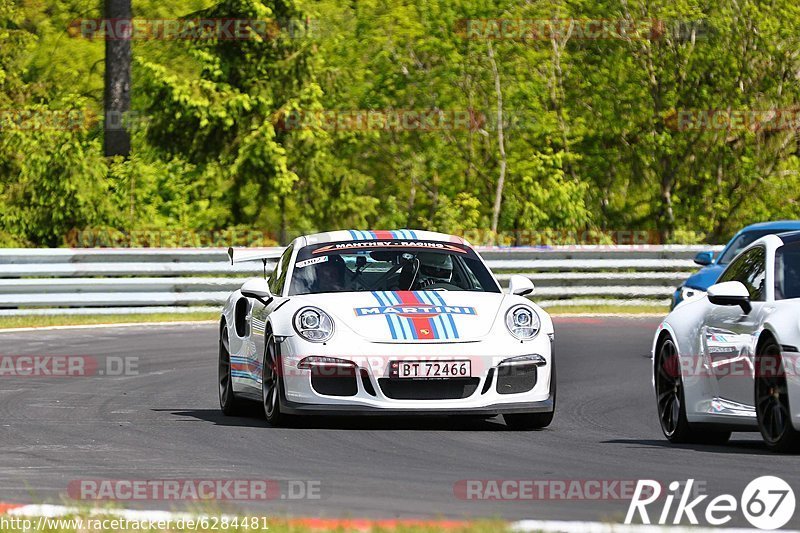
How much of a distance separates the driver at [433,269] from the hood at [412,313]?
52cm

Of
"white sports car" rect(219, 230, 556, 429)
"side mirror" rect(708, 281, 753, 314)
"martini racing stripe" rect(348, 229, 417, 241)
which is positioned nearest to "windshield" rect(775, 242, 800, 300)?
"side mirror" rect(708, 281, 753, 314)

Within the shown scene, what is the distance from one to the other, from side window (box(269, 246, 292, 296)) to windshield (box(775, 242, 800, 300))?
3.62 metres

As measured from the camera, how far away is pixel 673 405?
10.7 meters

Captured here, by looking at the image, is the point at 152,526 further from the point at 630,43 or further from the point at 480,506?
the point at 630,43

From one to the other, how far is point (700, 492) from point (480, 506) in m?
1.05

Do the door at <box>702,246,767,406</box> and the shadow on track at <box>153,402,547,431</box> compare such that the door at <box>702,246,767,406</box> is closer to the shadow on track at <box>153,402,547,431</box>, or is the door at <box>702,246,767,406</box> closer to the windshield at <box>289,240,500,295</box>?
the shadow on track at <box>153,402,547,431</box>

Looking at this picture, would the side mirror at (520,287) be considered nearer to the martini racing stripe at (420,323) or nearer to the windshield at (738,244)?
the martini racing stripe at (420,323)

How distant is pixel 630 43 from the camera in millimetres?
35281

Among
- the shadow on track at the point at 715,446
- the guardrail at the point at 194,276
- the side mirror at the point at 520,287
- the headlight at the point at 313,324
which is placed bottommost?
the guardrail at the point at 194,276

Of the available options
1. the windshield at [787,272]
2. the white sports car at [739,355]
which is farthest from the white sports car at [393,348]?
the windshield at [787,272]

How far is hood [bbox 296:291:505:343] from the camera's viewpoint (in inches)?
428

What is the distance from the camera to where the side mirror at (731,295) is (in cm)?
970

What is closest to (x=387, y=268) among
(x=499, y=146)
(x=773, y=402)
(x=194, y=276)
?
(x=773, y=402)

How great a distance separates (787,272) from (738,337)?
1.51 ft
